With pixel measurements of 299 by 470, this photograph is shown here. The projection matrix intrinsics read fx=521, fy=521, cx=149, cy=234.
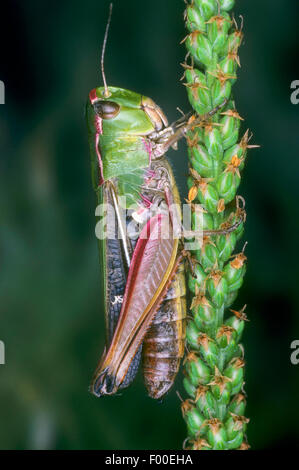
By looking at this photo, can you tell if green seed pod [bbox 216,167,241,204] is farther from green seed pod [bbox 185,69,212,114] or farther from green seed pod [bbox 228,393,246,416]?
green seed pod [bbox 228,393,246,416]

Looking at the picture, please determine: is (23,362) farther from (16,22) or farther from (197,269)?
(16,22)

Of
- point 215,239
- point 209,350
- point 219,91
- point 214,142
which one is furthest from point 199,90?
point 209,350

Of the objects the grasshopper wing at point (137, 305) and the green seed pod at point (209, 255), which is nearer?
the green seed pod at point (209, 255)

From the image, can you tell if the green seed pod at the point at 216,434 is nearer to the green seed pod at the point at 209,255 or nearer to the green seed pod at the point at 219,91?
the green seed pod at the point at 209,255

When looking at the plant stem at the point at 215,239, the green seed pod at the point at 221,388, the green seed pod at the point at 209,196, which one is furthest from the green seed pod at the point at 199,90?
the green seed pod at the point at 221,388

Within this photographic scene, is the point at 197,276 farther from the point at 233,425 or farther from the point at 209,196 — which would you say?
the point at 233,425

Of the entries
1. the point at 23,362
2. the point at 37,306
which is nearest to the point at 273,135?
the point at 37,306

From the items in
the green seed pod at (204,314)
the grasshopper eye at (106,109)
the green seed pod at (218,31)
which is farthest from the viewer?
the grasshopper eye at (106,109)
